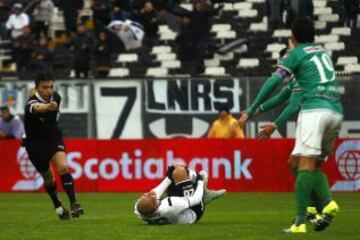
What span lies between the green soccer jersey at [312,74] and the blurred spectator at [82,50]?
1828 centimetres

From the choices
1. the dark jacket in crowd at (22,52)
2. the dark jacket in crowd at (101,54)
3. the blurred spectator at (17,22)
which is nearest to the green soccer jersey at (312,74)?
the dark jacket in crowd at (101,54)

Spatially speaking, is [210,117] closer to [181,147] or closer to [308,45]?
[181,147]

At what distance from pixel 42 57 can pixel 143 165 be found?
314 inches

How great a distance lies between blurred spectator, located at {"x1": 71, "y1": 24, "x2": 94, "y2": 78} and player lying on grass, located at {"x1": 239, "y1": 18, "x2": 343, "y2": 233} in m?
18.2

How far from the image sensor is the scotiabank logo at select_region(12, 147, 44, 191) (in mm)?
26797

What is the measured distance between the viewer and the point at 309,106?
40.0 feet

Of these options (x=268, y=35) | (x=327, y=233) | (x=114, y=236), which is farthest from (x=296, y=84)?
(x=268, y=35)

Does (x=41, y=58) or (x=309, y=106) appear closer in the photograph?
(x=309, y=106)

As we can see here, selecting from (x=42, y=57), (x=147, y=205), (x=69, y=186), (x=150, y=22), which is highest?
(x=150, y=22)

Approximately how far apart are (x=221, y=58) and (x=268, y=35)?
4.64ft

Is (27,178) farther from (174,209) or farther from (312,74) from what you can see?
(312,74)

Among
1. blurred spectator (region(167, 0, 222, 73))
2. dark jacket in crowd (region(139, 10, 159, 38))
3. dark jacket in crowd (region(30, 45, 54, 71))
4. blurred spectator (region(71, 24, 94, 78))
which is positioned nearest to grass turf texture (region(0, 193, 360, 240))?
blurred spectator (region(167, 0, 222, 73))

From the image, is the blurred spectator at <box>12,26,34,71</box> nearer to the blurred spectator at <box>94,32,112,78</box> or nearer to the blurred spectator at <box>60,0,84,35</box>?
the blurred spectator at <box>60,0,84,35</box>

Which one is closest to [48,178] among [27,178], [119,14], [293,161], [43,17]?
[293,161]
